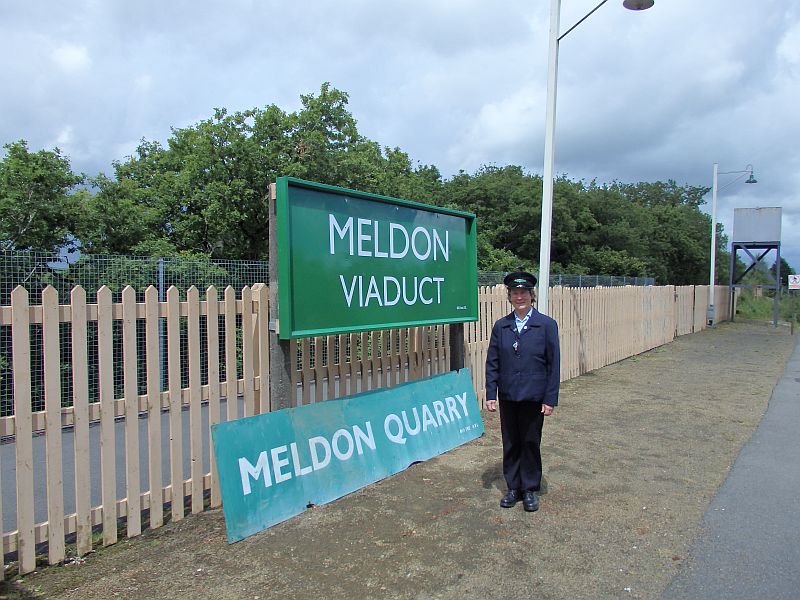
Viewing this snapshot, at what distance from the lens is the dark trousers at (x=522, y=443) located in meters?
4.73

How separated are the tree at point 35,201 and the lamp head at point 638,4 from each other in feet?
36.2

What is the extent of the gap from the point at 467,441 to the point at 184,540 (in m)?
3.33

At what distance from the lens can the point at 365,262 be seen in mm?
5285

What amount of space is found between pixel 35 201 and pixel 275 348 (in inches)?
407

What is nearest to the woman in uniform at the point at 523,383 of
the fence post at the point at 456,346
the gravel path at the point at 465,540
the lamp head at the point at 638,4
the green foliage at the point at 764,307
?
the gravel path at the point at 465,540

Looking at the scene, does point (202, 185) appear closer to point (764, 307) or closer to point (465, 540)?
point (465, 540)

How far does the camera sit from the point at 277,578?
3570 mm

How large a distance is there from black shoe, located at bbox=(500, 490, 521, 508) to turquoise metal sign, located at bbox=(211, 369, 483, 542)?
1122 mm

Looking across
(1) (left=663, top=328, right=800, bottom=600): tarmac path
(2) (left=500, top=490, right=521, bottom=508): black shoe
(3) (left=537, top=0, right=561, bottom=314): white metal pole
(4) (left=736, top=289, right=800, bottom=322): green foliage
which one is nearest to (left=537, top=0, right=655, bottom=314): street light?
(3) (left=537, top=0, right=561, bottom=314): white metal pole

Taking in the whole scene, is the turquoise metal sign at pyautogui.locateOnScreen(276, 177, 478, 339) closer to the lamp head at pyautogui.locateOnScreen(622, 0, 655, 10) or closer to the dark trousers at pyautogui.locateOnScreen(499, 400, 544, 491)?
the dark trousers at pyautogui.locateOnScreen(499, 400, 544, 491)

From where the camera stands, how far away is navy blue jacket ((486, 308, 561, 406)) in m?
4.67

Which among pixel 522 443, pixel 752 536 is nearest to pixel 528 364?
pixel 522 443

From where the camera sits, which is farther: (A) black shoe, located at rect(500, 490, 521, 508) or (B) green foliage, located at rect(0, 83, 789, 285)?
(B) green foliage, located at rect(0, 83, 789, 285)

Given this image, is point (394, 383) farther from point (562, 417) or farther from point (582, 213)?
point (582, 213)
